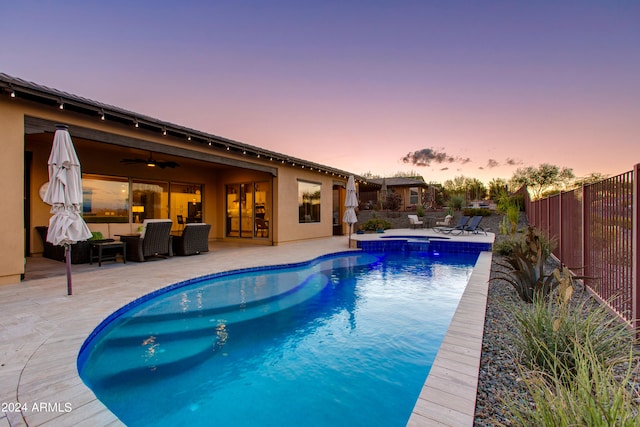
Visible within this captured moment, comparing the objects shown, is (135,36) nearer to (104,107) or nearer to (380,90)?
(104,107)

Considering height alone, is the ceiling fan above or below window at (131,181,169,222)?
above

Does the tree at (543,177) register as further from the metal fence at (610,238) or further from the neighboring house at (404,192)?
the metal fence at (610,238)

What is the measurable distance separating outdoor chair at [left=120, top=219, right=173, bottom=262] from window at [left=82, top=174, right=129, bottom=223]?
2.70 m

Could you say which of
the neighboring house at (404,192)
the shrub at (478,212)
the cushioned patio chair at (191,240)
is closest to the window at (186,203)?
the cushioned patio chair at (191,240)

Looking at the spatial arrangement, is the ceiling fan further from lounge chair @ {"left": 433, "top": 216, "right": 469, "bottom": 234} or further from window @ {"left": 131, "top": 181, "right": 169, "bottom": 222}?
lounge chair @ {"left": 433, "top": 216, "right": 469, "bottom": 234}

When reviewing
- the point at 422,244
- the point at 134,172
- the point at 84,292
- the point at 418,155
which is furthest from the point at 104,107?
the point at 418,155

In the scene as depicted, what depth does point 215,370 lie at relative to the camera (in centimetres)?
311

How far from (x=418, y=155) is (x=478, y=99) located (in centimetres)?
2555

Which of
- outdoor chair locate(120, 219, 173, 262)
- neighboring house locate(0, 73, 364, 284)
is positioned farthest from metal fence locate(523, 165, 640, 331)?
outdoor chair locate(120, 219, 173, 262)

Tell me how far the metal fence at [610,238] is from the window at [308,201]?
9.22 metres

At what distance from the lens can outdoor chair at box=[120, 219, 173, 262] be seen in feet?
25.5

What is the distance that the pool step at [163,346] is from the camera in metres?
3.06

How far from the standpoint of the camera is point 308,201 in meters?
13.6

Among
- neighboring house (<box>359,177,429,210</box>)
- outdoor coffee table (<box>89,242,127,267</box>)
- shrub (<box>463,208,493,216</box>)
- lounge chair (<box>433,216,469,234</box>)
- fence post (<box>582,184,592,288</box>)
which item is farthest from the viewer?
neighboring house (<box>359,177,429,210</box>)
